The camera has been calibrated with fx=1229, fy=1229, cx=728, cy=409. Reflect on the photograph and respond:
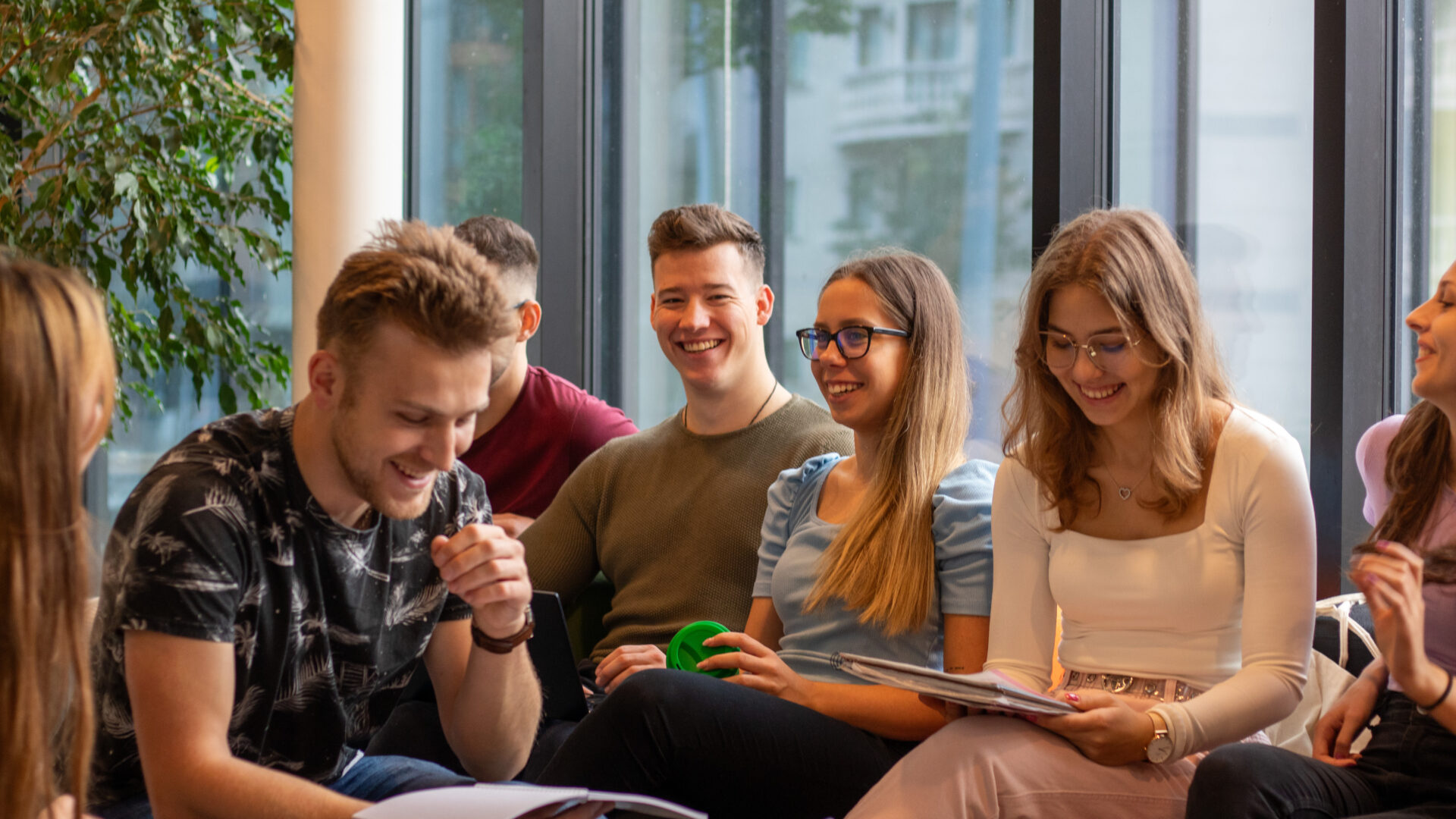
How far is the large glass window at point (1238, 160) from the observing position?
239cm

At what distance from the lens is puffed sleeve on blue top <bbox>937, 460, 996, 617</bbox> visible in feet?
6.35

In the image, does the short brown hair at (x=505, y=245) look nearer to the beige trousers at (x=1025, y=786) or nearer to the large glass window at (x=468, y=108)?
the large glass window at (x=468, y=108)

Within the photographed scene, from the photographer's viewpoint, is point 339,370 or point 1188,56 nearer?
point 339,370

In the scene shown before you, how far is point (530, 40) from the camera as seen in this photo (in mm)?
3584

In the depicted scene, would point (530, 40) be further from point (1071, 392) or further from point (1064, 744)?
point (1064, 744)

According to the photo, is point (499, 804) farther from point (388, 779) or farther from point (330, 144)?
point (330, 144)

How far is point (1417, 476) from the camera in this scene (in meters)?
1.70

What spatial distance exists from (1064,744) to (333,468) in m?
1.01

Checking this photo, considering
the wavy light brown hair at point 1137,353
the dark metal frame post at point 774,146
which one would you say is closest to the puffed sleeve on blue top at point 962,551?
the wavy light brown hair at point 1137,353

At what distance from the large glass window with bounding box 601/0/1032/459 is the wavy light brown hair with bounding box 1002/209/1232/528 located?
1.03m

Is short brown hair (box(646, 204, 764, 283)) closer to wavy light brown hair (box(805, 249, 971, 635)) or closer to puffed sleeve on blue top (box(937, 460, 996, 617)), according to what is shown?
wavy light brown hair (box(805, 249, 971, 635))

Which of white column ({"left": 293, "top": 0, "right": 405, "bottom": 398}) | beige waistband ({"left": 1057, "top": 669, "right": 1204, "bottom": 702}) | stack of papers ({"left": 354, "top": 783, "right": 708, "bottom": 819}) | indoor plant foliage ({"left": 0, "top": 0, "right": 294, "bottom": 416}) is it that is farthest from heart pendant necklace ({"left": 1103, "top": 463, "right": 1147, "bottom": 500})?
indoor plant foliage ({"left": 0, "top": 0, "right": 294, "bottom": 416})

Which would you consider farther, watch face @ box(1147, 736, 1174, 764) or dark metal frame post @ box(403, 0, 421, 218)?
dark metal frame post @ box(403, 0, 421, 218)

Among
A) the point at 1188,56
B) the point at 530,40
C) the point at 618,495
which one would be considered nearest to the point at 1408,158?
the point at 1188,56
